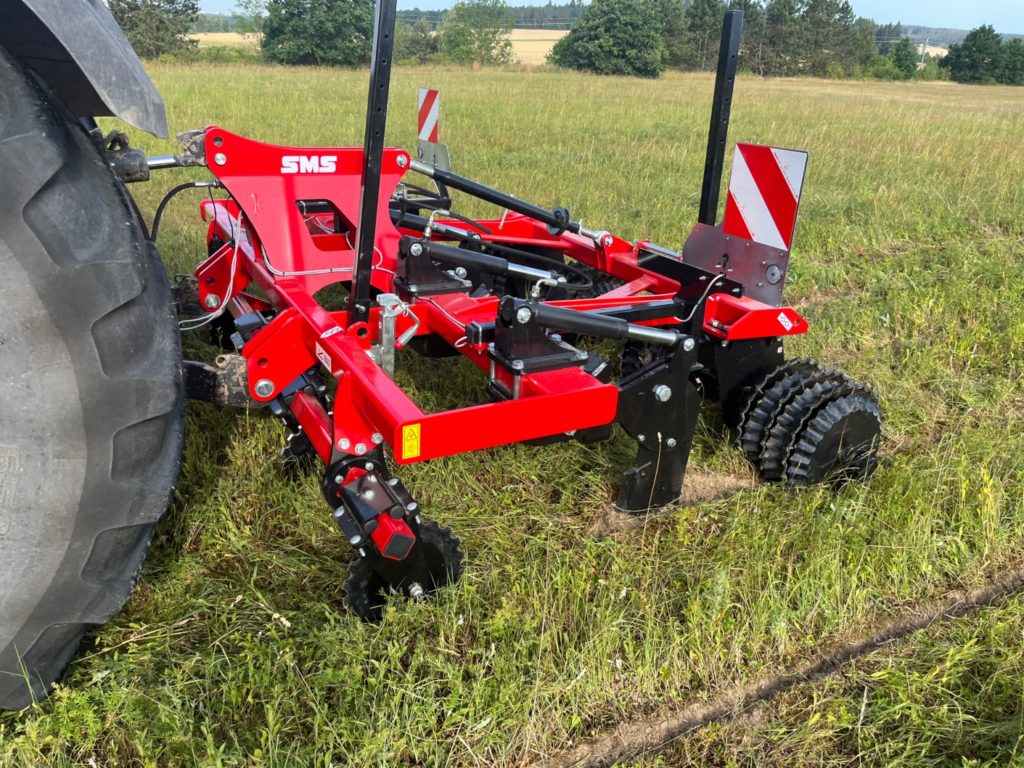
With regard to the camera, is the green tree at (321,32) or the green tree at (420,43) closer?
the green tree at (321,32)

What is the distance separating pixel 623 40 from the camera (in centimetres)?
3375

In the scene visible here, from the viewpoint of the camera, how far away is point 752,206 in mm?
3256

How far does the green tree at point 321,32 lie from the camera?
36125mm

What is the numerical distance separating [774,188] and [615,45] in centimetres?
3388

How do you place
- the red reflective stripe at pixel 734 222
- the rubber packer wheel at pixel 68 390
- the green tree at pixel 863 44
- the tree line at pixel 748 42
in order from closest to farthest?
the rubber packer wheel at pixel 68 390 → the red reflective stripe at pixel 734 222 → the tree line at pixel 748 42 → the green tree at pixel 863 44

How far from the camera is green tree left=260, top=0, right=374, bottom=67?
36125 millimetres

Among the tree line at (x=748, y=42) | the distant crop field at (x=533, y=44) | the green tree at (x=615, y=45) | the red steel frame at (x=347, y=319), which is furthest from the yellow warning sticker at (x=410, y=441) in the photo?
the distant crop field at (x=533, y=44)

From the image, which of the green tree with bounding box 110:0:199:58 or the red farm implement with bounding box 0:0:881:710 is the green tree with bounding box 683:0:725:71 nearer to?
the green tree with bounding box 110:0:199:58

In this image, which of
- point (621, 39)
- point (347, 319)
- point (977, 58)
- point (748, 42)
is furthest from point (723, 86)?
point (977, 58)

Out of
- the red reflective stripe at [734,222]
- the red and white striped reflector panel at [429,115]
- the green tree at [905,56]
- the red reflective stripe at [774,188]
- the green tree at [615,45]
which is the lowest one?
the red reflective stripe at [734,222]

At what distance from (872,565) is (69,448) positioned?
2.60 m

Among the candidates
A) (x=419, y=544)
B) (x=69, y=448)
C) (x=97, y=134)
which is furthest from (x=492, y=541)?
(x=97, y=134)

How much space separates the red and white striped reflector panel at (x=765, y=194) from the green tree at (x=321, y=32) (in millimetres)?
35727

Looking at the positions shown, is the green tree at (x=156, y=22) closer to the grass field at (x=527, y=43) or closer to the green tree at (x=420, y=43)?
the grass field at (x=527, y=43)
